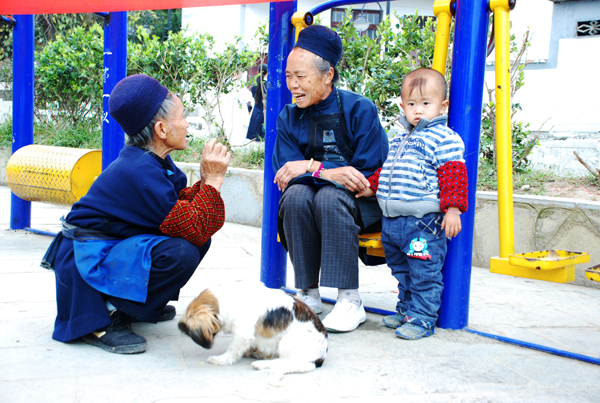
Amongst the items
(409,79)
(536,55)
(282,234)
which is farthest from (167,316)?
(536,55)

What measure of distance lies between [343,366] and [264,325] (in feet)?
1.25

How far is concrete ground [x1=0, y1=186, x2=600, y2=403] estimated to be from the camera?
1868 millimetres

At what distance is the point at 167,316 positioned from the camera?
270 centimetres

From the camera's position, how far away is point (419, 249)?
247 centimetres

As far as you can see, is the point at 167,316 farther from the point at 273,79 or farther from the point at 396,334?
the point at 273,79

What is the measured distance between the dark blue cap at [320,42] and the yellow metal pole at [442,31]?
52cm

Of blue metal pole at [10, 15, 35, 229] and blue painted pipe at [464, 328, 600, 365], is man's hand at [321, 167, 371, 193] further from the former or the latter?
blue metal pole at [10, 15, 35, 229]

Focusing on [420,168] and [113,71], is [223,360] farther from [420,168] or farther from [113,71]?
[113,71]

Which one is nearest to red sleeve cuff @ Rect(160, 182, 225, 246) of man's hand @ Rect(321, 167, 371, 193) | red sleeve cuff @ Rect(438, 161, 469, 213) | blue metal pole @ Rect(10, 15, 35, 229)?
man's hand @ Rect(321, 167, 371, 193)

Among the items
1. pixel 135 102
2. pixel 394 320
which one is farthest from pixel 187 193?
pixel 394 320

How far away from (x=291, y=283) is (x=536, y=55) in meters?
8.26

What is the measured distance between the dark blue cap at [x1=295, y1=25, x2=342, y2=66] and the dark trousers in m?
0.71

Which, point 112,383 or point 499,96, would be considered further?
point 499,96

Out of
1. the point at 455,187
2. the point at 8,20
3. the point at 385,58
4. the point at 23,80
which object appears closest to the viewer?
the point at 455,187
